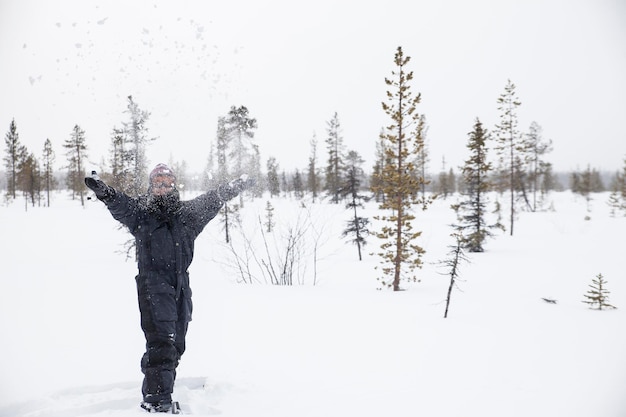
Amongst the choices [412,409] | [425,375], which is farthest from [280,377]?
[425,375]

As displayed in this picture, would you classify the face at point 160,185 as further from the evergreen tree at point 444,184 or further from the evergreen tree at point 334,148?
the evergreen tree at point 444,184

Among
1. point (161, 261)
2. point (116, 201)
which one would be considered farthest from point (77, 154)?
point (161, 261)

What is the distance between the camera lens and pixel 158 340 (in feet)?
10.9

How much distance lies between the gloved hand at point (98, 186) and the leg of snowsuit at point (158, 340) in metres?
0.94

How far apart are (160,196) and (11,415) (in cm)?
239

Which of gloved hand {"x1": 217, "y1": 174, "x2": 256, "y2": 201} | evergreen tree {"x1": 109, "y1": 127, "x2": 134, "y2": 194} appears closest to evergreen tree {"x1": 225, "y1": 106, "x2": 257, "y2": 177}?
evergreen tree {"x1": 109, "y1": 127, "x2": 134, "y2": 194}

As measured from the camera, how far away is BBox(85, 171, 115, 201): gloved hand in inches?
121

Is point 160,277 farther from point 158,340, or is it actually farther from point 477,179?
point 477,179

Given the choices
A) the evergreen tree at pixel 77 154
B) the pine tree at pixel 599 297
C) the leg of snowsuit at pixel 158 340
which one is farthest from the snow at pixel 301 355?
the evergreen tree at pixel 77 154

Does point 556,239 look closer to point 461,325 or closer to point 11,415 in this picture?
point 461,325

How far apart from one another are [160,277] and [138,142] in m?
11.2

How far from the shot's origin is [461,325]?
7.11 m

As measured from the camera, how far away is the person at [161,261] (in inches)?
129

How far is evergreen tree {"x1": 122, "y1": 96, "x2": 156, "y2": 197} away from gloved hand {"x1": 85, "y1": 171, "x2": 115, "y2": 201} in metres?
8.49
